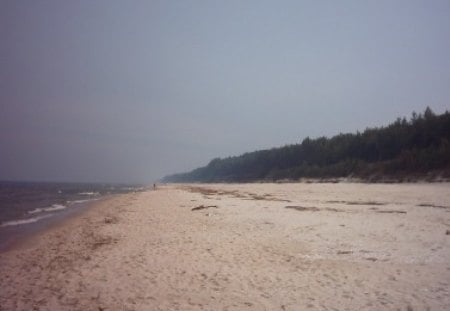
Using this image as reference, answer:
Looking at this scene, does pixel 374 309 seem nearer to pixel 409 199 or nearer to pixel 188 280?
pixel 188 280

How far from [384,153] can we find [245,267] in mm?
48674

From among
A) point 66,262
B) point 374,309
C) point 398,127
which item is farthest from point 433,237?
point 398,127

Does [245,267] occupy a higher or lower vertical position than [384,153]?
lower

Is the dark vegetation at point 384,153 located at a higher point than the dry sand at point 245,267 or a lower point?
higher

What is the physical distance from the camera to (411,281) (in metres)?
6.58

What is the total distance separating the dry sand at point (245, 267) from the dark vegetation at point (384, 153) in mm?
25012

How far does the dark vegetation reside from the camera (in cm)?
3606

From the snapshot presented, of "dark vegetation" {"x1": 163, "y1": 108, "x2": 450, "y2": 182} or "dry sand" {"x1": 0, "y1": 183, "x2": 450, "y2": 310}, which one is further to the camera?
"dark vegetation" {"x1": 163, "y1": 108, "x2": 450, "y2": 182}

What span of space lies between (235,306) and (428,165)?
119ft

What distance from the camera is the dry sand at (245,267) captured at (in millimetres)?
6172

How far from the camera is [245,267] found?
26.6 ft

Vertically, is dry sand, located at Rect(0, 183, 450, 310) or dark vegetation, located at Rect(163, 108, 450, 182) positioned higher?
dark vegetation, located at Rect(163, 108, 450, 182)

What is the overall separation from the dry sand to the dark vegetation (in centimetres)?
2501

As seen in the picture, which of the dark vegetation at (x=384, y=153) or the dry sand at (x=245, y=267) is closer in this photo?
the dry sand at (x=245, y=267)
